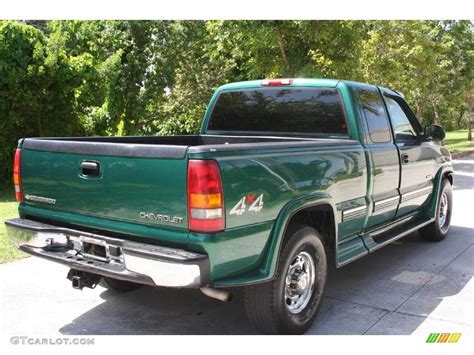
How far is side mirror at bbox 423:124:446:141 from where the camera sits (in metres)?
5.99

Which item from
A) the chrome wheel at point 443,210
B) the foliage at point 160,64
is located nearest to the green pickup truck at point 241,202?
the chrome wheel at point 443,210

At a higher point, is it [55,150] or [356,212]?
[55,150]

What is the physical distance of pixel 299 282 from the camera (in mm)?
3840

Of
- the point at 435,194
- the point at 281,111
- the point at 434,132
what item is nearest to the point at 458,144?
the point at 435,194

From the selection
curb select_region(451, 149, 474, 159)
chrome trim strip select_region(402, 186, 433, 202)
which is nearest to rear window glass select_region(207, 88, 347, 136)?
chrome trim strip select_region(402, 186, 433, 202)

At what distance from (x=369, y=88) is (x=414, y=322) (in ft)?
7.50

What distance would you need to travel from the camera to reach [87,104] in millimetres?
12461

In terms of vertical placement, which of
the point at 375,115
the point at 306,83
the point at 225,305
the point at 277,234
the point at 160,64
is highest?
the point at 160,64

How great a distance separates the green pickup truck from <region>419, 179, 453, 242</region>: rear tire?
1.48m

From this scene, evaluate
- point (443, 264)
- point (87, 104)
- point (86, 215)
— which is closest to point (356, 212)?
point (443, 264)

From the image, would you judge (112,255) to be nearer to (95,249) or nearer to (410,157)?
(95,249)

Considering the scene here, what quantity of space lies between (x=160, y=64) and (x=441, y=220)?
29.9ft

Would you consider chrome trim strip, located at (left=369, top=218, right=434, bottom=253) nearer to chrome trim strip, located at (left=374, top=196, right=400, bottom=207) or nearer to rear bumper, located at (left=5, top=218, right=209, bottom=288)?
chrome trim strip, located at (left=374, top=196, right=400, bottom=207)

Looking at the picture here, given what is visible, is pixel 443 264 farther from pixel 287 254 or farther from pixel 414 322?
pixel 287 254
